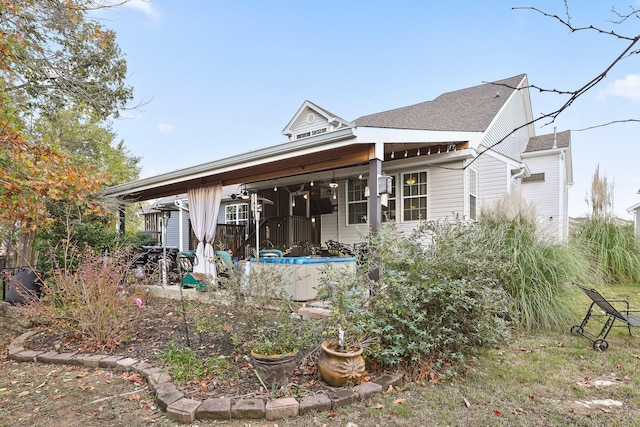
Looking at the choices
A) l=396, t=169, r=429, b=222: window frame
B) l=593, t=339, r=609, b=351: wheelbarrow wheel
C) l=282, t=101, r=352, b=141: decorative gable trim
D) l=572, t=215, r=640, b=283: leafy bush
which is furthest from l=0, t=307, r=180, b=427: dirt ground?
l=282, t=101, r=352, b=141: decorative gable trim

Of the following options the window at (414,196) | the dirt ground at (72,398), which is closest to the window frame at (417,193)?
the window at (414,196)

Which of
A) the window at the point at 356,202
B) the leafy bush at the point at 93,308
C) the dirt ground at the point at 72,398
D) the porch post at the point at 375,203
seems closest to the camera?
the dirt ground at the point at 72,398

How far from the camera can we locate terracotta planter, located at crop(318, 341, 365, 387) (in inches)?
111

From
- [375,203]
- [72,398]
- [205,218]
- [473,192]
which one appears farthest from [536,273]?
[205,218]

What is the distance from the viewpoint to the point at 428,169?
742 cm

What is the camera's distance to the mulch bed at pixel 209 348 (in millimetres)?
2828

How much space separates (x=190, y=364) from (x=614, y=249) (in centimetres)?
805

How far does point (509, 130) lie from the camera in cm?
1071

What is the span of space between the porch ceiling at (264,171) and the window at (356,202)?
2014 mm

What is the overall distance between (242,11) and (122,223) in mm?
6765

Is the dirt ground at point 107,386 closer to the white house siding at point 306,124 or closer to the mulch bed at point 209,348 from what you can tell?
the mulch bed at point 209,348

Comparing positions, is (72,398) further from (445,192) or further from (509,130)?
(509,130)

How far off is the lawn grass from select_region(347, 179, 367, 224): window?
16.8 feet

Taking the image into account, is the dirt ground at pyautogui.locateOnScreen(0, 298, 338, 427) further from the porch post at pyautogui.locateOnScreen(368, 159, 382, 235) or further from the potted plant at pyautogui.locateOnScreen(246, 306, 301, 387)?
the porch post at pyautogui.locateOnScreen(368, 159, 382, 235)
